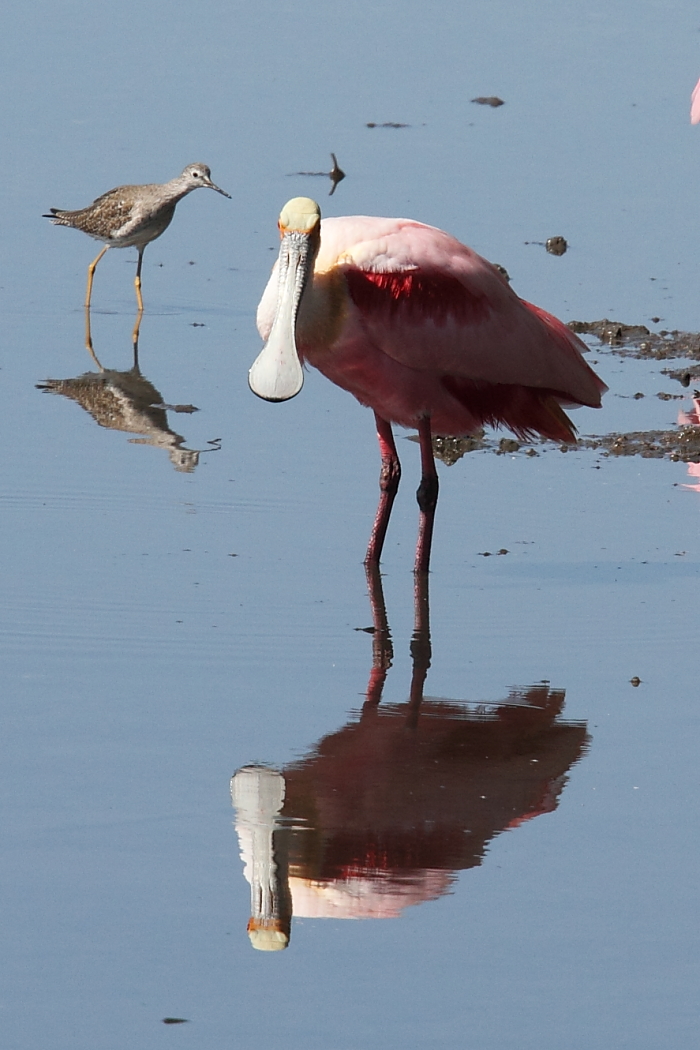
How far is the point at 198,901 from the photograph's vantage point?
4379 millimetres

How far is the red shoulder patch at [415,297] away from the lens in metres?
7.04

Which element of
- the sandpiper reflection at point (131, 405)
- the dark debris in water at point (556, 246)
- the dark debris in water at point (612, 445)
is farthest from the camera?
the dark debris in water at point (556, 246)

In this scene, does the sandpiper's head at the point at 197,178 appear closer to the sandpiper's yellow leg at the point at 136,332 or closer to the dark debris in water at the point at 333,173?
the dark debris in water at the point at 333,173

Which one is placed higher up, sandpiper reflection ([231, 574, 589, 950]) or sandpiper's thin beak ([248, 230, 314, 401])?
sandpiper's thin beak ([248, 230, 314, 401])

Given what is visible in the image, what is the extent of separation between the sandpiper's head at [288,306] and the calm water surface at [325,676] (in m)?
0.63

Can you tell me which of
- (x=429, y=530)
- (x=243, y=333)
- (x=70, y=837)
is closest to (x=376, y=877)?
(x=70, y=837)

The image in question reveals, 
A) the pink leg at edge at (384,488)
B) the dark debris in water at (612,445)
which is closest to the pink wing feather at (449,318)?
the pink leg at edge at (384,488)

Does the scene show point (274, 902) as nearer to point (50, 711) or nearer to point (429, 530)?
point (50, 711)

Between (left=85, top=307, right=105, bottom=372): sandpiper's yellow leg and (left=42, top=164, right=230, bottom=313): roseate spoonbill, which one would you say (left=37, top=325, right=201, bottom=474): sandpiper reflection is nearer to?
(left=85, top=307, right=105, bottom=372): sandpiper's yellow leg

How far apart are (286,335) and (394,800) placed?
207cm

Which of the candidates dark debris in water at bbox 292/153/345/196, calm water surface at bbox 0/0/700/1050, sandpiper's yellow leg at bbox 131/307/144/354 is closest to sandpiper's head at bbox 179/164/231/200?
calm water surface at bbox 0/0/700/1050

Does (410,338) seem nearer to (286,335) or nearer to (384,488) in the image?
(384,488)

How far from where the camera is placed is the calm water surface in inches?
161

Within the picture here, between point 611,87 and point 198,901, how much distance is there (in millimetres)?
12802
